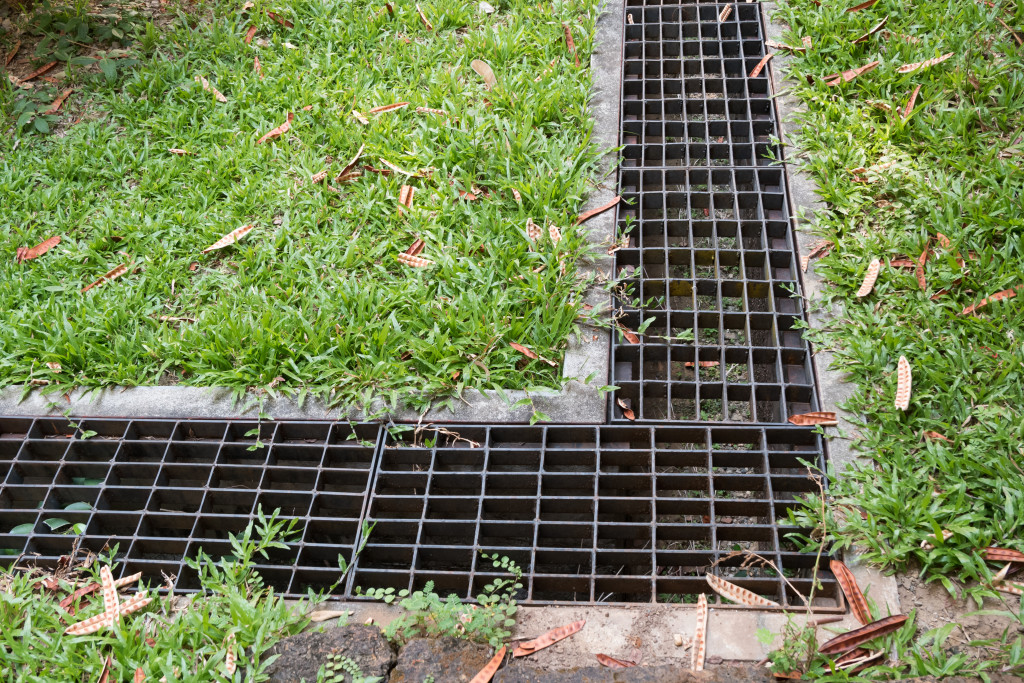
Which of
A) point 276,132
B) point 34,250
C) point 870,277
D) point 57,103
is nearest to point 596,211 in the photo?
point 870,277

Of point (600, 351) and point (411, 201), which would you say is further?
point (411, 201)

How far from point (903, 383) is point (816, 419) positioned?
1.02 ft

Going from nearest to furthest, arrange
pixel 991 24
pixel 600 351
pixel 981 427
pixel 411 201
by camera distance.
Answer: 1. pixel 981 427
2. pixel 600 351
3. pixel 411 201
4. pixel 991 24

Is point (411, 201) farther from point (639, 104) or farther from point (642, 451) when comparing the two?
point (642, 451)

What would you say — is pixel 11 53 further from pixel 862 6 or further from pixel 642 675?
pixel 642 675

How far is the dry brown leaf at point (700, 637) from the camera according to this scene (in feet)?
6.82

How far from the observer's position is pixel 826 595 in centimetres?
223

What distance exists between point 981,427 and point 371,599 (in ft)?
6.27

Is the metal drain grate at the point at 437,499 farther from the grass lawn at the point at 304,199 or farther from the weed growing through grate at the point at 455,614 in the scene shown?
the grass lawn at the point at 304,199

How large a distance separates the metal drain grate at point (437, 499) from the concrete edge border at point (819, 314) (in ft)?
0.28

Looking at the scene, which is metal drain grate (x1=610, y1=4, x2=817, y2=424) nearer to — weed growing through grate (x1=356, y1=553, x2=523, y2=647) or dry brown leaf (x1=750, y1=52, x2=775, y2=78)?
dry brown leaf (x1=750, y1=52, x2=775, y2=78)

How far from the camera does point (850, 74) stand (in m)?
3.72

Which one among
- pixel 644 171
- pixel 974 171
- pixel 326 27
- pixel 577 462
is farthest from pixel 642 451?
pixel 326 27

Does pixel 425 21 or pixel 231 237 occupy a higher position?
pixel 425 21
